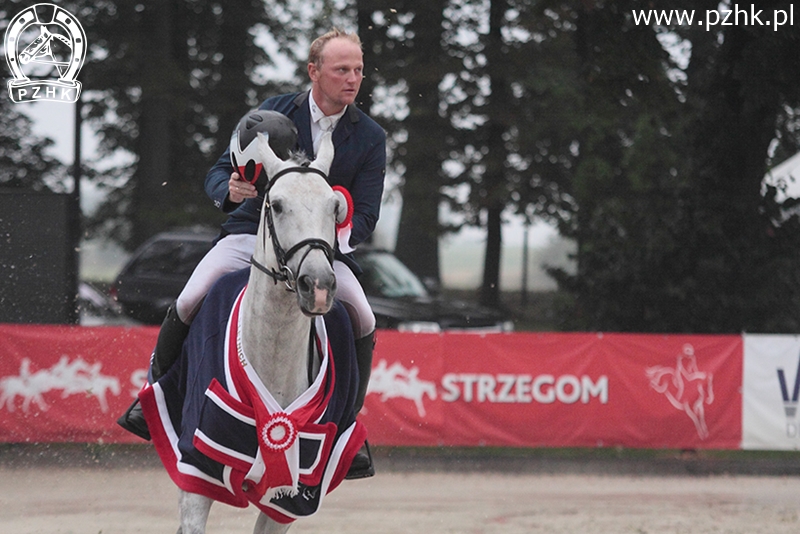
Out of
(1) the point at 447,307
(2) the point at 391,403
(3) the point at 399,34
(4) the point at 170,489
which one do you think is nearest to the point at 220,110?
(3) the point at 399,34

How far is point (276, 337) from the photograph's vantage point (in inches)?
159

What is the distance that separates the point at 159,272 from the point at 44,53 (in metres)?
3.74

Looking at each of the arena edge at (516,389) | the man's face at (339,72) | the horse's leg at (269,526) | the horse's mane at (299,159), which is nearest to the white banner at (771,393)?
the arena edge at (516,389)

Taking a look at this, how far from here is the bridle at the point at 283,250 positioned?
357 cm

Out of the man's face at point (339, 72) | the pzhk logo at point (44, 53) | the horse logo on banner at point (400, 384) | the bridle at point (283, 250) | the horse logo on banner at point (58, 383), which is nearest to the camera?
the bridle at point (283, 250)

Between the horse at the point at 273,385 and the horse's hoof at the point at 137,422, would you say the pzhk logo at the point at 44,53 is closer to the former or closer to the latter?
the horse's hoof at the point at 137,422

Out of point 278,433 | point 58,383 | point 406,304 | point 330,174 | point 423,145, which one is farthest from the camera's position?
Answer: point 423,145

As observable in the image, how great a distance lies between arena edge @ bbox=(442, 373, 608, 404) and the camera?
36.8 ft

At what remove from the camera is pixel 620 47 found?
411 inches

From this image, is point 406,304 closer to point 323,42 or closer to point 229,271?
point 229,271

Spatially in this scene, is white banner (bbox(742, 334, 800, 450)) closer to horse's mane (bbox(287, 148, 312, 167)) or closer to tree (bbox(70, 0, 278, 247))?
tree (bbox(70, 0, 278, 247))

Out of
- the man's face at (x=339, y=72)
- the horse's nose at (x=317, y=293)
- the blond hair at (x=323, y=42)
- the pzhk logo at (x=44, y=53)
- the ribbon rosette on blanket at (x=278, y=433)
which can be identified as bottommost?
the ribbon rosette on blanket at (x=278, y=433)

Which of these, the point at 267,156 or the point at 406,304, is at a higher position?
the point at 267,156

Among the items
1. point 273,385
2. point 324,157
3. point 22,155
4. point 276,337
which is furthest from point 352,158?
point 22,155
